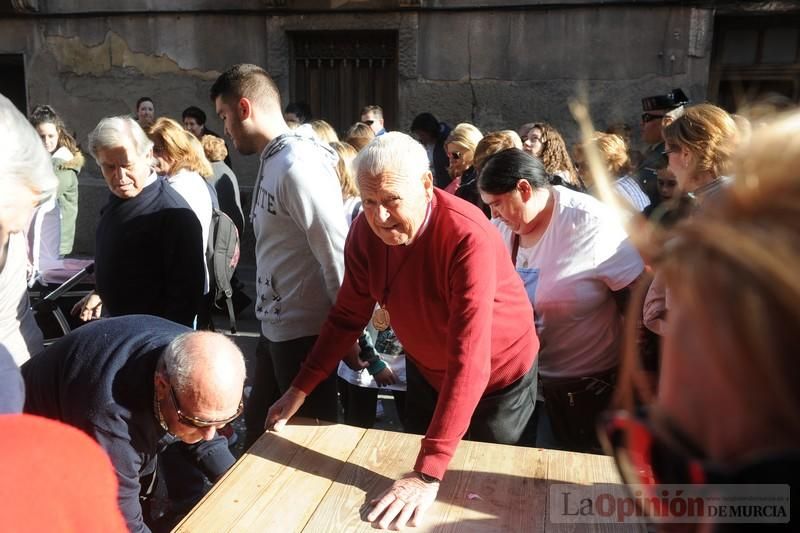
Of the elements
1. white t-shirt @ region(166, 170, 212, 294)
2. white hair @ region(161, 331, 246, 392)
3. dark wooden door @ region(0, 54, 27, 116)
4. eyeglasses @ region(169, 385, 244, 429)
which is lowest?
eyeglasses @ region(169, 385, 244, 429)

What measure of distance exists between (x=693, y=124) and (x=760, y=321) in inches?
78.6

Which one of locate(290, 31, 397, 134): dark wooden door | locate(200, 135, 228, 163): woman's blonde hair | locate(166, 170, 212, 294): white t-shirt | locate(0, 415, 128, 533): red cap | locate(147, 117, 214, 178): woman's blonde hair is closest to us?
locate(0, 415, 128, 533): red cap

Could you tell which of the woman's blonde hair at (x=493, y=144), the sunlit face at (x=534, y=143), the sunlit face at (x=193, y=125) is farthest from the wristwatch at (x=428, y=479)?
the sunlit face at (x=193, y=125)

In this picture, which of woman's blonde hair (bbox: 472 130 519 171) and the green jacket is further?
the green jacket

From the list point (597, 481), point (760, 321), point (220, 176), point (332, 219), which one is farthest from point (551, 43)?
point (760, 321)

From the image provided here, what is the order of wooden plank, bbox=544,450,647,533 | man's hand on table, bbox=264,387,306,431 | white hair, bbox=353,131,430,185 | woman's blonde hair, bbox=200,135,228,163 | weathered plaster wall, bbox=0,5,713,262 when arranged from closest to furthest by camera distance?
1. wooden plank, bbox=544,450,647,533
2. white hair, bbox=353,131,430,185
3. man's hand on table, bbox=264,387,306,431
4. woman's blonde hair, bbox=200,135,228,163
5. weathered plaster wall, bbox=0,5,713,262

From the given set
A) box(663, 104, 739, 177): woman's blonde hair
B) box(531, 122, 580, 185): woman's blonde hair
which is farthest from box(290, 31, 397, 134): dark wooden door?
box(663, 104, 739, 177): woman's blonde hair

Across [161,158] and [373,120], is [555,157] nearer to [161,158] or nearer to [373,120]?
[161,158]

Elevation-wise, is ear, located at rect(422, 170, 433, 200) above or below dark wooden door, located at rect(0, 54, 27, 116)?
below

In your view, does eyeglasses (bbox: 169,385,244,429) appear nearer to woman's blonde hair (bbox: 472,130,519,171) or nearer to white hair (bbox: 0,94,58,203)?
white hair (bbox: 0,94,58,203)

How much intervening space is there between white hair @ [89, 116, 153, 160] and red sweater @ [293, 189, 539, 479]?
1094mm

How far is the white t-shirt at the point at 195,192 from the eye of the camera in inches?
120

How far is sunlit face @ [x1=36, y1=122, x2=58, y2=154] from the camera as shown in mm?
4395

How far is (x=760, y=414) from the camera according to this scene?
0.45m
